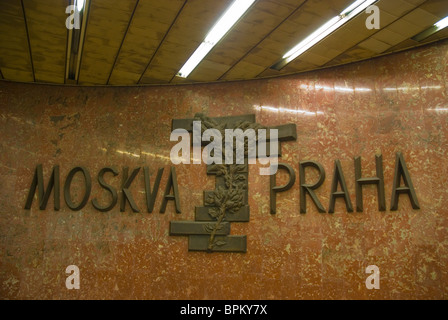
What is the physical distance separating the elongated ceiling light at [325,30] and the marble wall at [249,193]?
0.44 m

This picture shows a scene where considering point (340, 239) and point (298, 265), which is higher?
point (340, 239)

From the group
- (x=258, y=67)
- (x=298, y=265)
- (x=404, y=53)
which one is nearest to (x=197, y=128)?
(x=258, y=67)

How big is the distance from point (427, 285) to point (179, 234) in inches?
117

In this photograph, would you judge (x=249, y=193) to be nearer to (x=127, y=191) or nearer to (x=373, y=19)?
(x=127, y=191)

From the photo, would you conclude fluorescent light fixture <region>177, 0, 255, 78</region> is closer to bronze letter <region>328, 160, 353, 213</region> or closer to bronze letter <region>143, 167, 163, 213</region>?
bronze letter <region>143, 167, 163, 213</region>

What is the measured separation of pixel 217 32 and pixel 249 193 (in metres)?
2.08

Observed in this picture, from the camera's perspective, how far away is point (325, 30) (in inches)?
163

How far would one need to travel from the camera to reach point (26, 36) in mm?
4266

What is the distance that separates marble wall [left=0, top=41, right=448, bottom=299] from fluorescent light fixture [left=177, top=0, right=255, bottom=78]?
497 mm

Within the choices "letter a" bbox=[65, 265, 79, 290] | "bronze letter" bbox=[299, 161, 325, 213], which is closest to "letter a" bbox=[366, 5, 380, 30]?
"bronze letter" bbox=[299, 161, 325, 213]

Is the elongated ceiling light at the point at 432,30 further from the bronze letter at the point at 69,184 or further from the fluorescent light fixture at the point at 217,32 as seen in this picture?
the bronze letter at the point at 69,184

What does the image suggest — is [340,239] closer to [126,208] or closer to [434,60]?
[434,60]

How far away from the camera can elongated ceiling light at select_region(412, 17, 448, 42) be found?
12.7 ft

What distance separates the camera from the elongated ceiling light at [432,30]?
3869 millimetres
